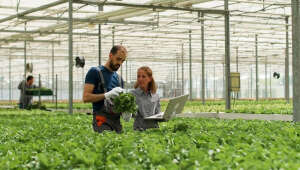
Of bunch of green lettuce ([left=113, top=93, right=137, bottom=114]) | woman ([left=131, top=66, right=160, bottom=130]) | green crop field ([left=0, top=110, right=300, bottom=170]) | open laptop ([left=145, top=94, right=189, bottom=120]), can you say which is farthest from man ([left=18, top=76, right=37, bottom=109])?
green crop field ([left=0, top=110, right=300, bottom=170])

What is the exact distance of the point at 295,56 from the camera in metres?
7.80

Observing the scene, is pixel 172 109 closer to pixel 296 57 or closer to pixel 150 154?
pixel 150 154

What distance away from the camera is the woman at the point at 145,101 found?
6.29 meters

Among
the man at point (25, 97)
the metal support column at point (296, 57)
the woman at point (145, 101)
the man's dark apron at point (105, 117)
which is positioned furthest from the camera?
the man at point (25, 97)

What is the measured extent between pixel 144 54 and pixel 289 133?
37428 mm

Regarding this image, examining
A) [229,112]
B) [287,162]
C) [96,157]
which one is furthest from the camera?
[229,112]

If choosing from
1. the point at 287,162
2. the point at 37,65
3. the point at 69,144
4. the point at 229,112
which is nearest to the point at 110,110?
the point at 69,144

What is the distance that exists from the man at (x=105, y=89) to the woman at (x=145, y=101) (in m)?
0.50

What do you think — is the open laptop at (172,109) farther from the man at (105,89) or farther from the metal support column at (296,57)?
the metal support column at (296,57)

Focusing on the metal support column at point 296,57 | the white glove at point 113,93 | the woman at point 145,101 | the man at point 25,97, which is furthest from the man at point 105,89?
the man at point 25,97

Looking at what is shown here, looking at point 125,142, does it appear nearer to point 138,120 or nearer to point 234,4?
point 138,120

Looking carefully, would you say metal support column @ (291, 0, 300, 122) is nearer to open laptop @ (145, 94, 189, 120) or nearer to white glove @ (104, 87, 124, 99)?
open laptop @ (145, 94, 189, 120)

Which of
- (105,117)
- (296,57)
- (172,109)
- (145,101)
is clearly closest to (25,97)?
(296,57)

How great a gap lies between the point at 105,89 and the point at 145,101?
2.93 feet
